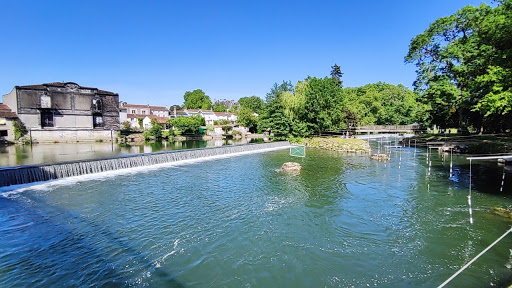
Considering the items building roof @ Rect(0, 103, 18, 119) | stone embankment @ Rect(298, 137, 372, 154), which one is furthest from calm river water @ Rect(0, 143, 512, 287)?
building roof @ Rect(0, 103, 18, 119)

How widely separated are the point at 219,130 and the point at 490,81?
57.9m

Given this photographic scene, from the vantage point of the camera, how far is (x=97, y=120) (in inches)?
2127

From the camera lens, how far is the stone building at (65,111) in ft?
152

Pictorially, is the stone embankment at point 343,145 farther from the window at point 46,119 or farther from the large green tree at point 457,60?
the window at point 46,119

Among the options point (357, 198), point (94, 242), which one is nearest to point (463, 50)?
point (357, 198)

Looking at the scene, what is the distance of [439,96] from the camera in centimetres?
3356

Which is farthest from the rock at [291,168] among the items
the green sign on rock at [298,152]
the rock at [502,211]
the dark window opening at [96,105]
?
the dark window opening at [96,105]

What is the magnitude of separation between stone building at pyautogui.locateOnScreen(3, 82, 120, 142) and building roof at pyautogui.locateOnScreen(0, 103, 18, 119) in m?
0.65

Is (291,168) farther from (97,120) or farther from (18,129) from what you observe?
(97,120)

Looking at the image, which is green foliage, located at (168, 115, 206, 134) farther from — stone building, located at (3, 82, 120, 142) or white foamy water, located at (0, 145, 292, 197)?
white foamy water, located at (0, 145, 292, 197)

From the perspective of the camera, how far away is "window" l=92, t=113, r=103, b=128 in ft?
175

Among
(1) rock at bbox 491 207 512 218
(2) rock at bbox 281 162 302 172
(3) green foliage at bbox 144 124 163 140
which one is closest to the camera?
(1) rock at bbox 491 207 512 218

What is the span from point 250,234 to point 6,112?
55550 mm

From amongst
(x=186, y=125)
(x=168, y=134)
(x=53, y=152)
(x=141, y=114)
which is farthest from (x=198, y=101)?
(x=53, y=152)
